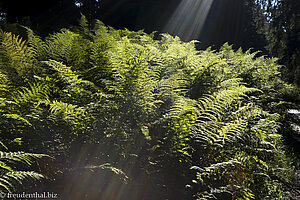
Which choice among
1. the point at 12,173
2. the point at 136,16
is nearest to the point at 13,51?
the point at 12,173

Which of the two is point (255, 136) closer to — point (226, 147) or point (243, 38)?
point (226, 147)

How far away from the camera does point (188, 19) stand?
11984 millimetres

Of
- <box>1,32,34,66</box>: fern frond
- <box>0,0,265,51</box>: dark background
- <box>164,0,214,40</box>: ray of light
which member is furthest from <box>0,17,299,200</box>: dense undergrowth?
<box>164,0,214,40</box>: ray of light

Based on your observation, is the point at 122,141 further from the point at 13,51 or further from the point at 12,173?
the point at 13,51

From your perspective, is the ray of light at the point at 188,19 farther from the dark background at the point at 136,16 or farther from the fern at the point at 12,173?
the fern at the point at 12,173

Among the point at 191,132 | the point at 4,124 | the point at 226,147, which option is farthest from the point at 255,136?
the point at 4,124

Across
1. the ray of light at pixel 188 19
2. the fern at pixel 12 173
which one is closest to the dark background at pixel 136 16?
the ray of light at pixel 188 19

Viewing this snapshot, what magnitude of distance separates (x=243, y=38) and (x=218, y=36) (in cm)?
160

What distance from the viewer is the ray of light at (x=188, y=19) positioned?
440 inches

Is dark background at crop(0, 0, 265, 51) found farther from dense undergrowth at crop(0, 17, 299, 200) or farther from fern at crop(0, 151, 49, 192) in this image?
fern at crop(0, 151, 49, 192)

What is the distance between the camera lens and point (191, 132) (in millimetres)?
1761

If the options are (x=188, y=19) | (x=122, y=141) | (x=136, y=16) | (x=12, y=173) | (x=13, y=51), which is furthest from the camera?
(x=188, y=19)

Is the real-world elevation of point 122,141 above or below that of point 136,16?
below

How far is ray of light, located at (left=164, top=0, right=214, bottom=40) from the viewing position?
1117cm
